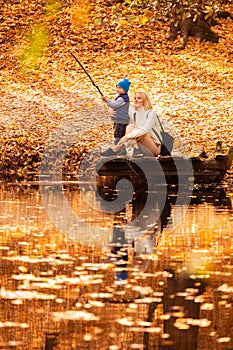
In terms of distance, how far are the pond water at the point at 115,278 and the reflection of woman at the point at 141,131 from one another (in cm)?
200

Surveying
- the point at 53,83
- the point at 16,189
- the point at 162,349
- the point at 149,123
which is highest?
the point at 53,83

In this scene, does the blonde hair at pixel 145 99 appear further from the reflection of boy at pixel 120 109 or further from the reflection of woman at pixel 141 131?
the reflection of boy at pixel 120 109

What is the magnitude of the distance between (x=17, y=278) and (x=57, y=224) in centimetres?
321

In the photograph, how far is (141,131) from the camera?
13773 mm

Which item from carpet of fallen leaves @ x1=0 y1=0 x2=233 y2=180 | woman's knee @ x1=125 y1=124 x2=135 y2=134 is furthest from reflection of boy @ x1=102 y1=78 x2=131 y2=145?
carpet of fallen leaves @ x1=0 y1=0 x2=233 y2=180

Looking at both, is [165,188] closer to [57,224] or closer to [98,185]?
[98,185]

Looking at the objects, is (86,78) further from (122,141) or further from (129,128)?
(122,141)

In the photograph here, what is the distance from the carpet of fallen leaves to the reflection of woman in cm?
342

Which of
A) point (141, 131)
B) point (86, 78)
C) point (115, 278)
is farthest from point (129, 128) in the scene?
point (86, 78)

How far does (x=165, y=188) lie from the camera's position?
14.6 m

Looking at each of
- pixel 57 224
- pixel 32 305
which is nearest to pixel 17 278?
pixel 32 305

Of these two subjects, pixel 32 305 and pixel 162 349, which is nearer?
pixel 162 349

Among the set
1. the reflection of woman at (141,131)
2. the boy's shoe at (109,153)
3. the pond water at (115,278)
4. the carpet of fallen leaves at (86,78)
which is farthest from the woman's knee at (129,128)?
the carpet of fallen leaves at (86,78)

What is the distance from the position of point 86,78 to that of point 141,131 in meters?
11.6
